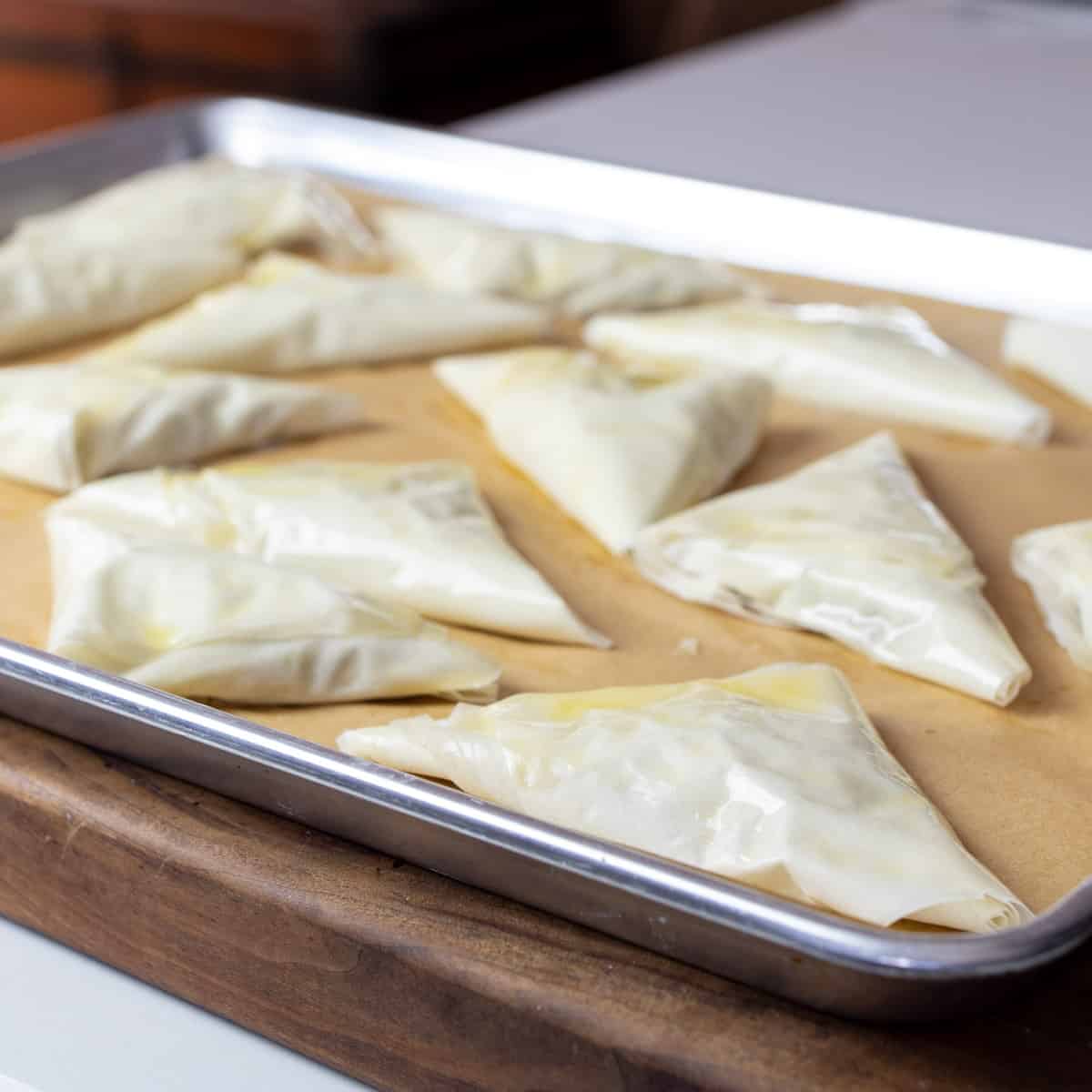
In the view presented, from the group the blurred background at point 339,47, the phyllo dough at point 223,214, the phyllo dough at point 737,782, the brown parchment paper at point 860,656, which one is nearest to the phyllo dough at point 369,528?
the brown parchment paper at point 860,656

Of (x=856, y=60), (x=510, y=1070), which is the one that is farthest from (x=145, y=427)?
(x=856, y=60)

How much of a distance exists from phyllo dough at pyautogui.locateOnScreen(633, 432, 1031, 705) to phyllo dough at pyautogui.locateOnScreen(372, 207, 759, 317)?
12.2 inches

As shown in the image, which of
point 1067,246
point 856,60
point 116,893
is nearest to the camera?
point 116,893

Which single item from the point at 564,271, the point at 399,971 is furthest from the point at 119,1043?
the point at 564,271

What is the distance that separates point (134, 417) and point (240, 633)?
321 mm

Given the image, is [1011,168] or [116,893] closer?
[116,893]

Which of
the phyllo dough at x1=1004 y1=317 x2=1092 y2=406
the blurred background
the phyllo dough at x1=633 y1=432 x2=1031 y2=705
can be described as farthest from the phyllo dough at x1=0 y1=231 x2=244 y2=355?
the blurred background

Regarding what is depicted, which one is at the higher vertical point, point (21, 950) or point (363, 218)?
point (363, 218)

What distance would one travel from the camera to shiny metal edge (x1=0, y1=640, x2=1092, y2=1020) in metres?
0.51

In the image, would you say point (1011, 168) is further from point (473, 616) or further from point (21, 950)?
point (21, 950)

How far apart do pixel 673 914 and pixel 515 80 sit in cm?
259

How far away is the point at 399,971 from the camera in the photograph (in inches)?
24.3

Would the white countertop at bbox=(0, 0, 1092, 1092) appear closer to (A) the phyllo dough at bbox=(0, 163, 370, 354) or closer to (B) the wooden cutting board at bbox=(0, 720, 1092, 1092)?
(A) the phyllo dough at bbox=(0, 163, 370, 354)

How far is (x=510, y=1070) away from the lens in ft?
1.98
